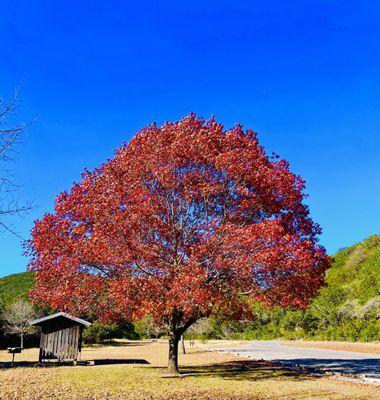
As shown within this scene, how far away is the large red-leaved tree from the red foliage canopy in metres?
0.04

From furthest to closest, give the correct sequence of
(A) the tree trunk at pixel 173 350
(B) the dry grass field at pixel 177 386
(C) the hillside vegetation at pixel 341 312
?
(C) the hillside vegetation at pixel 341 312
(A) the tree trunk at pixel 173 350
(B) the dry grass field at pixel 177 386

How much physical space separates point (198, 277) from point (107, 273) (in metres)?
4.87

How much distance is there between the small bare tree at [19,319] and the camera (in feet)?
153

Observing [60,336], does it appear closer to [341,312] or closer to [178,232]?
[178,232]

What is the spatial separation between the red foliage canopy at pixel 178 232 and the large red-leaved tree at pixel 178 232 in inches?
1.6

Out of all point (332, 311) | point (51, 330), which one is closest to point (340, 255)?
point (332, 311)

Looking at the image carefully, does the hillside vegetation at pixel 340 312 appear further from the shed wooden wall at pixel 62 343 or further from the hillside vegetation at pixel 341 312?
the shed wooden wall at pixel 62 343

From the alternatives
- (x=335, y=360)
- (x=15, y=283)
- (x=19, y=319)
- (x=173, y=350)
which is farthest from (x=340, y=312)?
(x=15, y=283)

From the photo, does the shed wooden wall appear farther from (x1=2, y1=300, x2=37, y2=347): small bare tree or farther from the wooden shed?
(x1=2, y1=300, x2=37, y2=347): small bare tree

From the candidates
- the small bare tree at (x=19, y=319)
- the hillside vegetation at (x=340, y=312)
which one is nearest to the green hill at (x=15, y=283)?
the hillside vegetation at (x=340, y=312)

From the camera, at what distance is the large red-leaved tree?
49.5 feet

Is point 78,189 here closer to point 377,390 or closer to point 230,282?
point 230,282

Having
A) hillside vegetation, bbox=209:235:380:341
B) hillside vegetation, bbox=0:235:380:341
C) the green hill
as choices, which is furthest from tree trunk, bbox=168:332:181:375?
the green hill

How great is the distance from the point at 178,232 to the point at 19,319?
37008 mm
